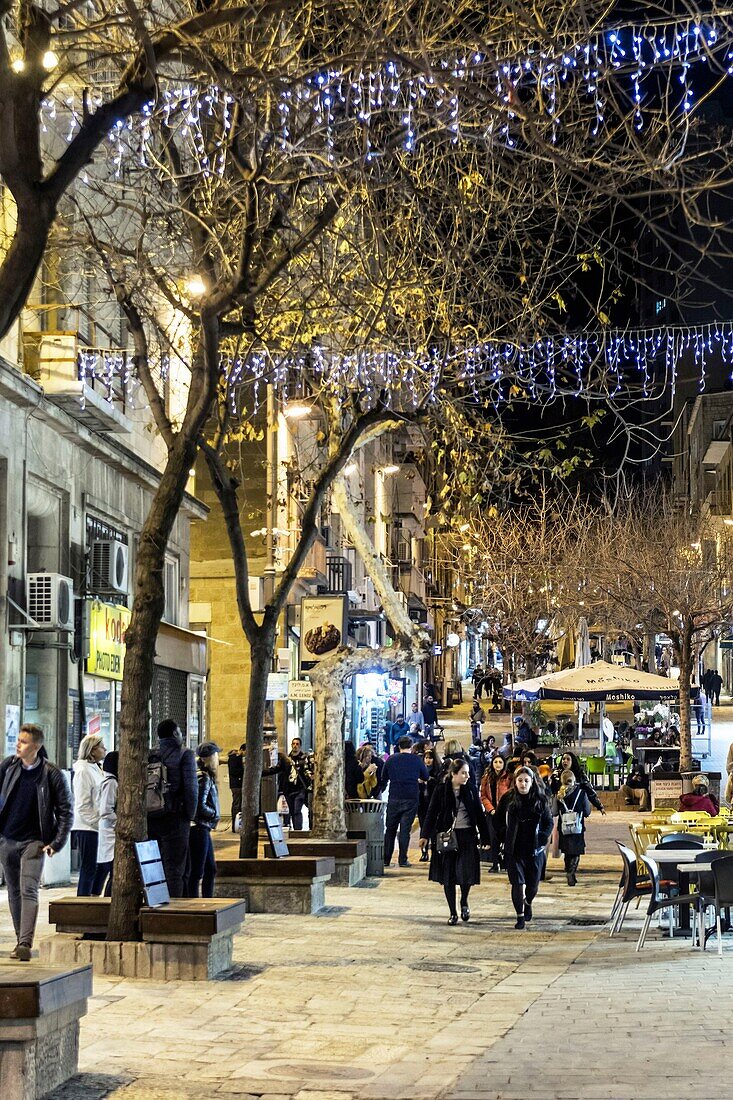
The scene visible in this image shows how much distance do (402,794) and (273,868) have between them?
6345 millimetres

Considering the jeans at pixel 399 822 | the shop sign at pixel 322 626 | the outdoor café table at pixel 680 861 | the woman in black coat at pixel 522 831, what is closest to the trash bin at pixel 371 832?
the jeans at pixel 399 822

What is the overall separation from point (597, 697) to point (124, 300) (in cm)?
1928

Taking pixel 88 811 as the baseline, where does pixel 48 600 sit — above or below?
above

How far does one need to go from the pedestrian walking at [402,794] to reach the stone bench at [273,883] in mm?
5902

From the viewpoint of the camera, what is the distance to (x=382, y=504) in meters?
59.2

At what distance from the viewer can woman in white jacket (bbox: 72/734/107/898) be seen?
49.1ft

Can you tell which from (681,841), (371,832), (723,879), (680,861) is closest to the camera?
(723,879)

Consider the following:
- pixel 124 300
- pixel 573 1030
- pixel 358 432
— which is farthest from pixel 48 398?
pixel 573 1030

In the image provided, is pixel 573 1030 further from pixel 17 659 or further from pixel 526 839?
pixel 17 659

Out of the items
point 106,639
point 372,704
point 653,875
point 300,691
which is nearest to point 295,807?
point 300,691

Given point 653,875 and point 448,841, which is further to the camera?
point 448,841

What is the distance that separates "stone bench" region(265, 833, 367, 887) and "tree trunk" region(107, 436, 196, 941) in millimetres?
7177

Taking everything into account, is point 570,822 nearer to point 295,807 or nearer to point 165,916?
point 295,807

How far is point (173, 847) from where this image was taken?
13.7 meters
